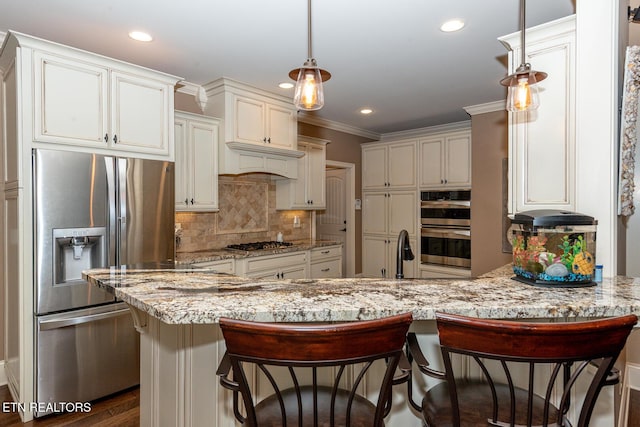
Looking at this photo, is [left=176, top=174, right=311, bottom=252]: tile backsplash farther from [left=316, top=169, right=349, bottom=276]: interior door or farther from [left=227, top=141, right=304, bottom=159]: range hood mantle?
[left=316, top=169, right=349, bottom=276]: interior door

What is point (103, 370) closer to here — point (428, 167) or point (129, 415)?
point (129, 415)

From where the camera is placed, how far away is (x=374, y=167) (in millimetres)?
5777

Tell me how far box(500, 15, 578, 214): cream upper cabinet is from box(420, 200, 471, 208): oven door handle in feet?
8.98

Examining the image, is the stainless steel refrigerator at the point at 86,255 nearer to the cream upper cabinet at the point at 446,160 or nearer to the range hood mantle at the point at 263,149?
the range hood mantle at the point at 263,149

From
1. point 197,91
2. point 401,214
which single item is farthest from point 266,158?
point 401,214

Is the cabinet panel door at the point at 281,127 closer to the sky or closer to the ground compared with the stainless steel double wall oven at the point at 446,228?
closer to the sky

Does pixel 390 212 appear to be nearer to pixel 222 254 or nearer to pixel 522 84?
pixel 222 254

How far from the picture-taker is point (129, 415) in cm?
242

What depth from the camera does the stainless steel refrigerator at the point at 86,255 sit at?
2.35 meters

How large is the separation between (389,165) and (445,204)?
1.09 meters

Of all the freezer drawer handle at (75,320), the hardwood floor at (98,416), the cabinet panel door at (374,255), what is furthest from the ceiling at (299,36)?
the hardwood floor at (98,416)

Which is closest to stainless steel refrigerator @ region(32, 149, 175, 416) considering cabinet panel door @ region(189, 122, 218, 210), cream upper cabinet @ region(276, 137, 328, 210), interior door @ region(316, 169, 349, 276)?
cabinet panel door @ region(189, 122, 218, 210)

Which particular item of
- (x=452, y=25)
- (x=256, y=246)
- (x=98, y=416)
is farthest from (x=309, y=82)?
(x=256, y=246)

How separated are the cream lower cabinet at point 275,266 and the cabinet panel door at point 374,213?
68.9 inches
